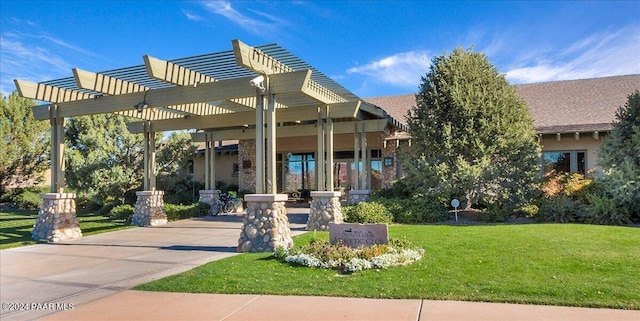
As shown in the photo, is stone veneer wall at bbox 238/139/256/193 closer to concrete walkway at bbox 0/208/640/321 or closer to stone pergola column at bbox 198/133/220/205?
stone pergola column at bbox 198/133/220/205

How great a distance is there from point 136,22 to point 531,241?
435 inches

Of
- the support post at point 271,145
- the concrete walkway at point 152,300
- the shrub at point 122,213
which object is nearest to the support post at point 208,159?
the shrub at point 122,213

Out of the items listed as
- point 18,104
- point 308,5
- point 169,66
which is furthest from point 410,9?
point 18,104

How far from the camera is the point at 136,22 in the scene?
38.6 ft

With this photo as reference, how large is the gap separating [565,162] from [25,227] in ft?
65.6

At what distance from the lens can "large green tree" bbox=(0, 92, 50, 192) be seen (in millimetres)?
23391

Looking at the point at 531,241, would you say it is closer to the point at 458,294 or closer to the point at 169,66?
the point at 458,294

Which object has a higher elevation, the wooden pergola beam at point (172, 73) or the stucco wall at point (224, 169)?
the wooden pergola beam at point (172, 73)

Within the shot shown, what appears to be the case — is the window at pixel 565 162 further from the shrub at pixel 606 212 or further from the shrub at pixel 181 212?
the shrub at pixel 181 212

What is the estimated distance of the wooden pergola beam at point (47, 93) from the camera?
37.6ft

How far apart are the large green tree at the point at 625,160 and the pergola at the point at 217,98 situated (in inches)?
270

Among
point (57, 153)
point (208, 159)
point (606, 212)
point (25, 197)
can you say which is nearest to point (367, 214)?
point (606, 212)

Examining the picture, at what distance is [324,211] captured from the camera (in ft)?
39.0

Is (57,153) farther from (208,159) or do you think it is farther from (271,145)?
(271,145)
